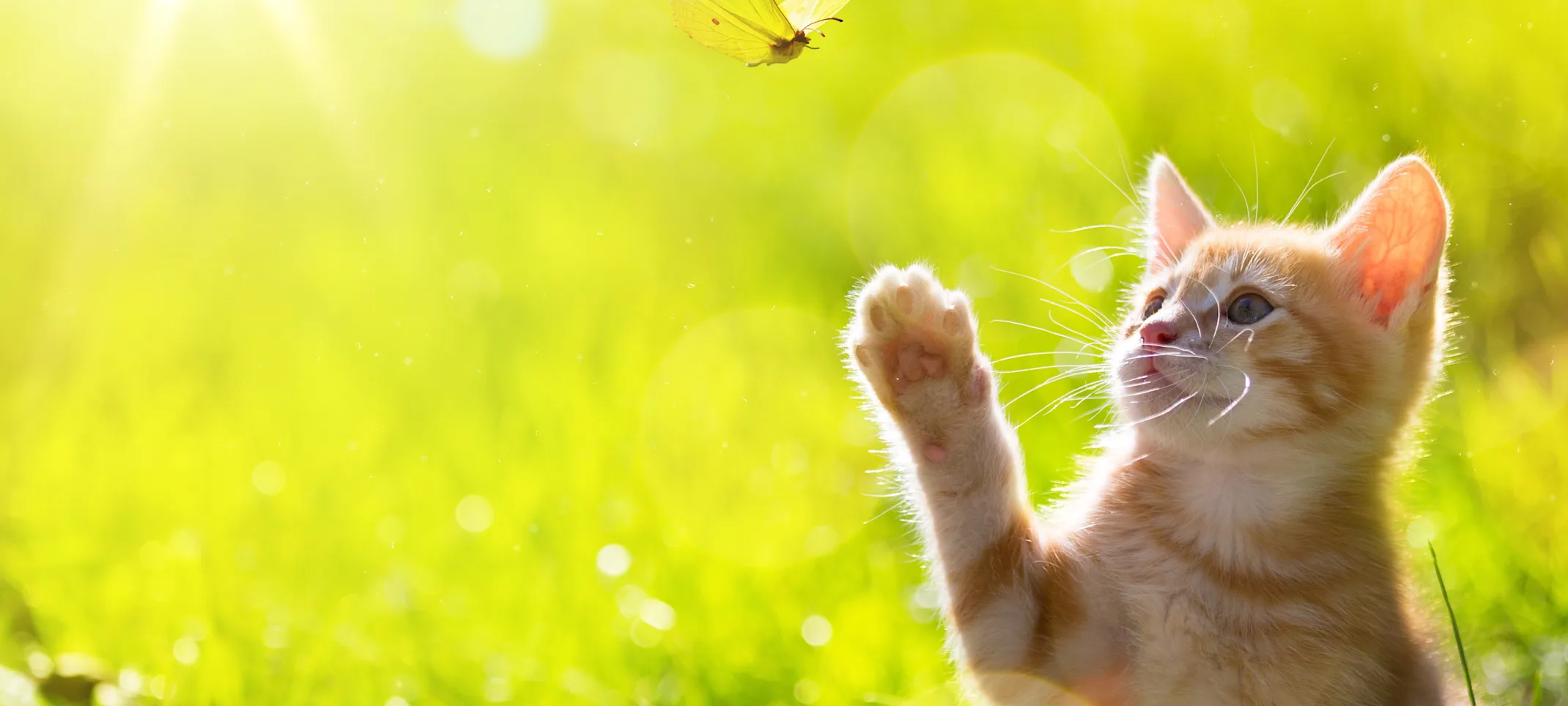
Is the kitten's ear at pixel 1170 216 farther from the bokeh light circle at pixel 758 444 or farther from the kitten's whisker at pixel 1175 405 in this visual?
the bokeh light circle at pixel 758 444

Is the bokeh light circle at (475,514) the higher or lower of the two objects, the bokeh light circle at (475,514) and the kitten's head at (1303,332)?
the lower

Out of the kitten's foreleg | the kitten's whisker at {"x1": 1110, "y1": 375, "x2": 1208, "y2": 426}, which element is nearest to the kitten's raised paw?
the kitten's foreleg

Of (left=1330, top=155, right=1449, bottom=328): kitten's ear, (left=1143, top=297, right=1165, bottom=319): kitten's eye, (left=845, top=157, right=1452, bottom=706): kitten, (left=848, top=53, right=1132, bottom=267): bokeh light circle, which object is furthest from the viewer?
(left=848, top=53, right=1132, bottom=267): bokeh light circle

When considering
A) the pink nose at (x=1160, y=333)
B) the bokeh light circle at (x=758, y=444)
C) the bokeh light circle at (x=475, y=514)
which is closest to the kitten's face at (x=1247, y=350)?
the pink nose at (x=1160, y=333)

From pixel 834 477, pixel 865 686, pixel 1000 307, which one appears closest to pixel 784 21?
pixel 865 686

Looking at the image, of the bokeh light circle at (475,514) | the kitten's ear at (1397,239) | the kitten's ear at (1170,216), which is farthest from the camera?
the bokeh light circle at (475,514)

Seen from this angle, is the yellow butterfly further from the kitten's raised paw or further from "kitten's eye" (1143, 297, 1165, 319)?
"kitten's eye" (1143, 297, 1165, 319)

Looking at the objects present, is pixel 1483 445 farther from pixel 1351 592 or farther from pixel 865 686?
pixel 865 686
